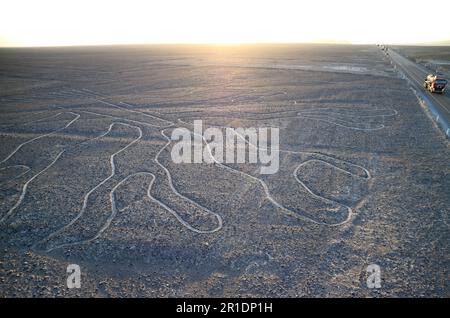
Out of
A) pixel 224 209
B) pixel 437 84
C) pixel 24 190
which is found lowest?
pixel 224 209

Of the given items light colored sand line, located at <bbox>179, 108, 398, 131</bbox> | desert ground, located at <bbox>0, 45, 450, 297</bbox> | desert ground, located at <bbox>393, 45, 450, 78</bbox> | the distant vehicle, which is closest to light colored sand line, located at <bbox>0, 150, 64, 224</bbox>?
desert ground, located at <bbox>0, 45, 450, 297</bbox>

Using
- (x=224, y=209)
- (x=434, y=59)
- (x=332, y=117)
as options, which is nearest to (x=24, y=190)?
(x=224, y=209)

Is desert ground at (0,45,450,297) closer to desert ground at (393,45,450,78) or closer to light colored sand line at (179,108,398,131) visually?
light colored sand line at (179,108,398,131)

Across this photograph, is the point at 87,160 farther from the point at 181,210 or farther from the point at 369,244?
the point at 369,244

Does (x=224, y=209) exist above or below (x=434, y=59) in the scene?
below

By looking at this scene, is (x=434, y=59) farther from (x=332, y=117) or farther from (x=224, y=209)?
(x=224, y=209)

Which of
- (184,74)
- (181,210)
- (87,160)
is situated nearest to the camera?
(181,210)

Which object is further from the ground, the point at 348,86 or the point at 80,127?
the point at 348,86

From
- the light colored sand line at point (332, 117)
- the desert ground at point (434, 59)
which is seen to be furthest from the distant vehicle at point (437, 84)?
the desert ground at point (434, 59)

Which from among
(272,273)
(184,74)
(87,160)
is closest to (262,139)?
(87,160)
